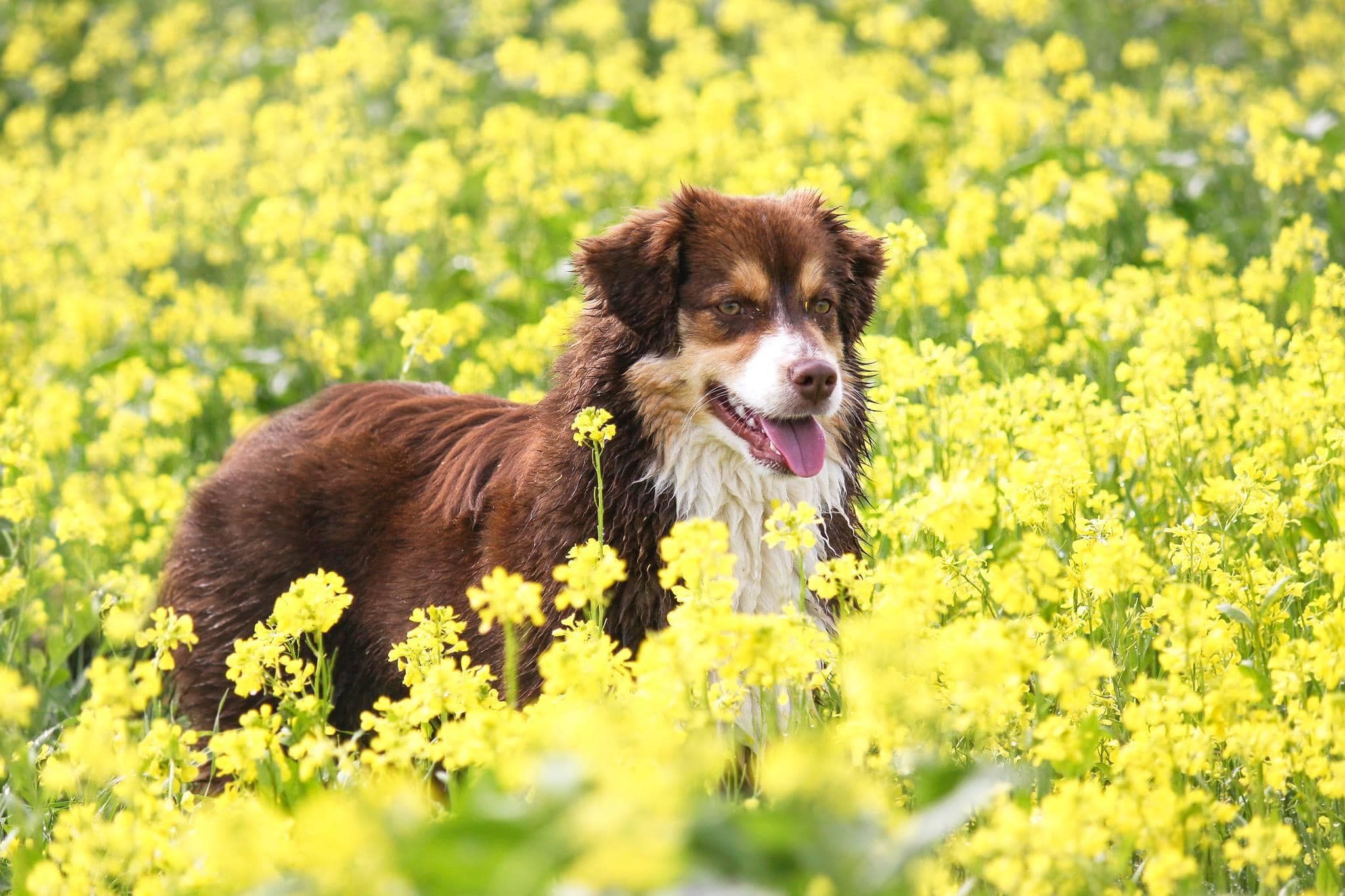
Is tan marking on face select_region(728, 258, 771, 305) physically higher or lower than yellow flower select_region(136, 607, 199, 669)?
higher

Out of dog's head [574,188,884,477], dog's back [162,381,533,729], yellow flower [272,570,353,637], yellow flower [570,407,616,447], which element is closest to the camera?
yellow flower [272,570,353,637]

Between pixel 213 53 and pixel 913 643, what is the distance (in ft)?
46.0

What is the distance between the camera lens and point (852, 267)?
175 inches

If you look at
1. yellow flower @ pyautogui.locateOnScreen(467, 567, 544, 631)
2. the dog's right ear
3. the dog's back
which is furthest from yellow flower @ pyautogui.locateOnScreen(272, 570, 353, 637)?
the dog's right ear

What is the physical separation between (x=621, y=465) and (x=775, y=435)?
0.44 metres

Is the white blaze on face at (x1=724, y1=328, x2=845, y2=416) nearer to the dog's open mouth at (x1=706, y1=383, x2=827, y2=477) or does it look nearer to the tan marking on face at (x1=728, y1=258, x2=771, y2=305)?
the dog's open mouth at (x1=706, y1=383, x2=827, y2=477)

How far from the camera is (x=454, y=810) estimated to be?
2770 millimetres

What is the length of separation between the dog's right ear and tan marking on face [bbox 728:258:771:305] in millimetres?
168

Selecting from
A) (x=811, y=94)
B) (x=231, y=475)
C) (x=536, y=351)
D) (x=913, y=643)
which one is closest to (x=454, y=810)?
(x=913, y=643)

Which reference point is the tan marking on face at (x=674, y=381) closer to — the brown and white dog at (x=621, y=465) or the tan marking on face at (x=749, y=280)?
the brown and white dog at (x=621, y=465)

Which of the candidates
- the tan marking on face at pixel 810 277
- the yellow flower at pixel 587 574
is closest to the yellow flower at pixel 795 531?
the yellow flower at pixel 587 574

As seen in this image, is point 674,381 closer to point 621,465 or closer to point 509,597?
point 621,465

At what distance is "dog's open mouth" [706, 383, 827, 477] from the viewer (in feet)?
13.2

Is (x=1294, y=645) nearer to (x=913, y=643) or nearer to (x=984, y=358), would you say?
(x=913, y=643)
